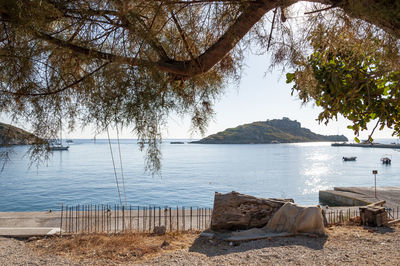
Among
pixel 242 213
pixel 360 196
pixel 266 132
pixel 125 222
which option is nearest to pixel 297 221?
pixel 242 213

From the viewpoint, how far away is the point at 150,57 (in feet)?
6.86

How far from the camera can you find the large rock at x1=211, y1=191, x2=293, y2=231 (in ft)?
19.3

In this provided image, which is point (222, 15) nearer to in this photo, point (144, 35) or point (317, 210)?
point (144, 35)

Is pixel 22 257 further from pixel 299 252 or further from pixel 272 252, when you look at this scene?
pixel 299 252

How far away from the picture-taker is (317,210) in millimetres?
5273

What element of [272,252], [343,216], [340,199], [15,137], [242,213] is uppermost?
[15,137]

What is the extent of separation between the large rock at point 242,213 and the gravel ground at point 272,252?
652mm

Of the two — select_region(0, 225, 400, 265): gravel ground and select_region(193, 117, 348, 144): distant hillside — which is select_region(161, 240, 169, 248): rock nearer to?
select_region(0, 225, 400, 265): gravel ground

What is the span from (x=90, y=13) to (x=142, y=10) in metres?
0.36

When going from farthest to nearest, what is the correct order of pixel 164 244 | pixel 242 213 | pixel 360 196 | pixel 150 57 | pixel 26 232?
pixel 360 196
pixel 242 213
pixel 26 232
pixel 164 244
pixel 150 57

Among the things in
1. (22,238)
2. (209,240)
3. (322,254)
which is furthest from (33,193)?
(322,254)

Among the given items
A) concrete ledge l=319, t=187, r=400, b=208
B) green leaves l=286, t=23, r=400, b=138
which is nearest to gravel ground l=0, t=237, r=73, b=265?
green leaves l=286, t=23, r=400, b=138

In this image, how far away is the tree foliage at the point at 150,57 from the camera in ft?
6.54

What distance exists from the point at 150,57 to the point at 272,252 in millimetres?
3487
